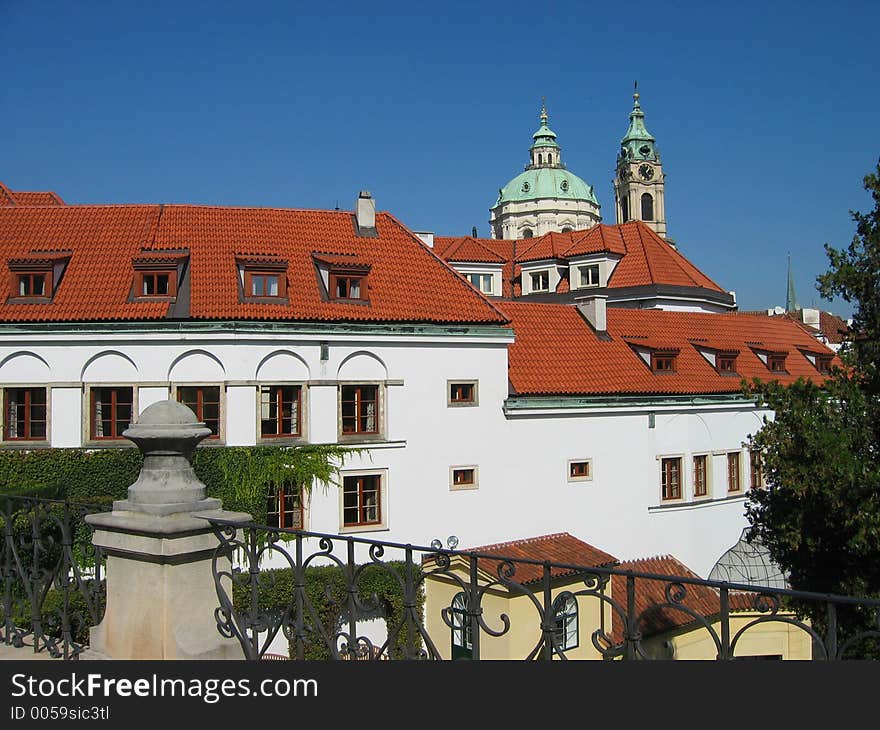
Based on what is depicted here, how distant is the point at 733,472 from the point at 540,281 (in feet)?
70.5

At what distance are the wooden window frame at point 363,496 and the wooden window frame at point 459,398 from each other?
9.41ft

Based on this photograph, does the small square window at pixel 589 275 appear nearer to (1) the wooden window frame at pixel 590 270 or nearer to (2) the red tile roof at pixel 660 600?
(1) the wooden window frame at pixel 590 270

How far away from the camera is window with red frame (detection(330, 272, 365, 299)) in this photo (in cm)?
2375

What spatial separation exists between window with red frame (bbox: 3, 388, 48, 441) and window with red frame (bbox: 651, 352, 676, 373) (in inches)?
746

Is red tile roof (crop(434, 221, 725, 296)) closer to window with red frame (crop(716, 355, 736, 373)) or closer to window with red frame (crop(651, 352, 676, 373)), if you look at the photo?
window with red frame (crop(716, 355, 736, 373))

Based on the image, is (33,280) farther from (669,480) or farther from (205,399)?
(669,480)

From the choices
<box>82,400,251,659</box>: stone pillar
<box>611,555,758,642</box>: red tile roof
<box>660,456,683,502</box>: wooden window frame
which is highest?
<box>82,400,251,659</box>: stone pillar

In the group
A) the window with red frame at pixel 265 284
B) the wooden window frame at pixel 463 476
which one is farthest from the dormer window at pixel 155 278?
the wooden window frame at pixel 463 476

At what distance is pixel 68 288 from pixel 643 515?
60.4 feet

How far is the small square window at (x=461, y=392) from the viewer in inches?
957

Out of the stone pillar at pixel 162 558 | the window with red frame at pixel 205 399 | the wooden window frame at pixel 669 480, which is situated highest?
the window with red frame at pixel 205 399

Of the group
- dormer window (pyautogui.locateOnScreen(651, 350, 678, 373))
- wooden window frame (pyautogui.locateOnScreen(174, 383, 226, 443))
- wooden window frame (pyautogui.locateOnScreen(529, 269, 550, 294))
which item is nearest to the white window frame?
dormer window (pyautogui.locateOnScreen(651, 350, 678, 373))

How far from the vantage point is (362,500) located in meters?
23.1

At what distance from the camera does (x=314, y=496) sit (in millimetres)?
22328
